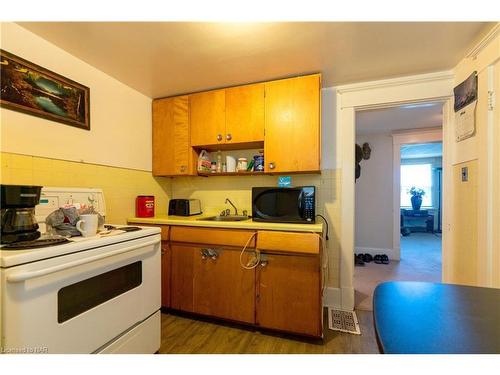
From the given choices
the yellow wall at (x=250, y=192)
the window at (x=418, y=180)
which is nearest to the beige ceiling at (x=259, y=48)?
the yellow wall at (x=250, y=192)

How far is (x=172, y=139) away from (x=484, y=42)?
2.46 meters

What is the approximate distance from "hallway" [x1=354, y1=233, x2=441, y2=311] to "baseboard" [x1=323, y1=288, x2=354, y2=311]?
140 millimetres

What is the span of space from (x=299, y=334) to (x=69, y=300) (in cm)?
143

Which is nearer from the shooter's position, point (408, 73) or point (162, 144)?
point (408, 73)

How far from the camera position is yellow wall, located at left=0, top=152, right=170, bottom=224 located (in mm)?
1329

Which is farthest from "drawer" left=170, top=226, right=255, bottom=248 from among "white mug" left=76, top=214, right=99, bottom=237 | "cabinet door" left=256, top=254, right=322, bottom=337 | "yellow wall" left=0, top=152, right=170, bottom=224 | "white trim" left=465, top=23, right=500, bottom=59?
"white trim" left=465, top=23, right=500, bottom=59

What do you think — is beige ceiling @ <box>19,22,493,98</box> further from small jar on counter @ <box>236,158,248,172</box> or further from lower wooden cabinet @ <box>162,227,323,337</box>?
lower wooden cabinet @ <box>162,227,323,337</box>

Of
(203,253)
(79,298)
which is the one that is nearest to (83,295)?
(79,298)

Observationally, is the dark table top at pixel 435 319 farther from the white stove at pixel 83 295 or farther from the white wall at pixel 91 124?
the white wall at pixel 91 124

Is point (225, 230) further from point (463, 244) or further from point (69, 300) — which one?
point (463, 244)

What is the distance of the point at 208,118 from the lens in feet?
6.95

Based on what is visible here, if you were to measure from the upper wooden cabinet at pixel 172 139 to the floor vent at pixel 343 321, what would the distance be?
1856mm
